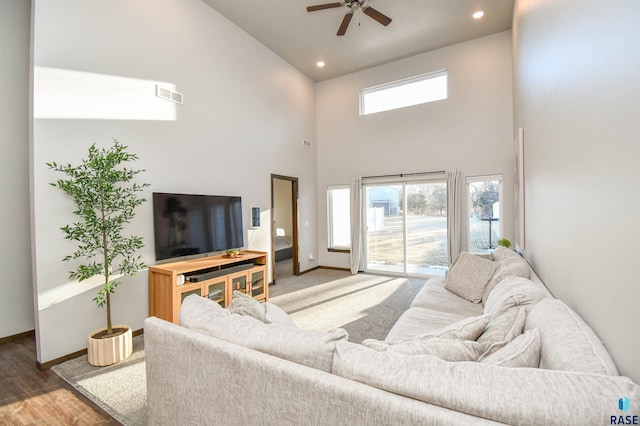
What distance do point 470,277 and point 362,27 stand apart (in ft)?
13.8

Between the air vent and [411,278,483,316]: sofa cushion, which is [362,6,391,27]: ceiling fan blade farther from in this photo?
[411,278,483,316]: sofa cushion

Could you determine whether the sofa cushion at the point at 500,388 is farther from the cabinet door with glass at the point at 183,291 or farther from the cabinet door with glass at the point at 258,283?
the cabinet door with glass at the point at 258,283

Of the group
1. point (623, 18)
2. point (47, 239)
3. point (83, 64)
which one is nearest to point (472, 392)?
point (623, 18)

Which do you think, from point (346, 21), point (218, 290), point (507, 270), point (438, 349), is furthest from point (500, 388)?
point (346, 21)

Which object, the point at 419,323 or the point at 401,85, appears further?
the point at 401,85

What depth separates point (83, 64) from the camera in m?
2.85

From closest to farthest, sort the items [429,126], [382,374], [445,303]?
[382,374] < [445,303] < [429,126]

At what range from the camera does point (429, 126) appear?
5527mm

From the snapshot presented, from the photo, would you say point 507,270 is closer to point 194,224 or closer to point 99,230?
point 194,224

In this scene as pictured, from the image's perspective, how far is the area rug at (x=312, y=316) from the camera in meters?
2.14

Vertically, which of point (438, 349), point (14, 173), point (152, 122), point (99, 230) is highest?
point (152, 122)

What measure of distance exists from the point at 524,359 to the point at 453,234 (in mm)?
4364

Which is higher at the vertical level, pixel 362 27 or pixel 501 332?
pixel 362 27

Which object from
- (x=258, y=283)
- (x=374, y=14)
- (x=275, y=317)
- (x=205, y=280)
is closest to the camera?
(x=275, y=317)
